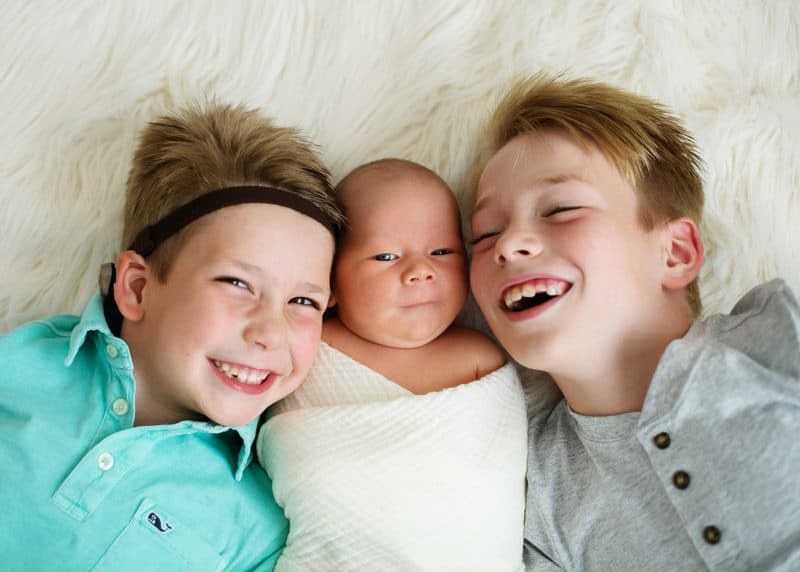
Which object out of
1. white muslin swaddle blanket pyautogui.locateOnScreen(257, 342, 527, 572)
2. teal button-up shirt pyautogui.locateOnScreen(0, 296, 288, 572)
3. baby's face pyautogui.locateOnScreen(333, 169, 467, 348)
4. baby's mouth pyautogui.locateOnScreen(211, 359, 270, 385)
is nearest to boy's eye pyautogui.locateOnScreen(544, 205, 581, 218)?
baby's face pyautogui.locateOnScreen(333, 169, 467, 348)

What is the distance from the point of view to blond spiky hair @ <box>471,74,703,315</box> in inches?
51.8

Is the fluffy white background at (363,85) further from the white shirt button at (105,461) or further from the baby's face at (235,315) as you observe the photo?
the white shirt button at (105,461)

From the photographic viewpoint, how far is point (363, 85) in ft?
5.18

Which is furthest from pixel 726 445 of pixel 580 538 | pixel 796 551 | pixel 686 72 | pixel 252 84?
pixel 252 84

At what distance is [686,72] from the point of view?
Answer: 157cm

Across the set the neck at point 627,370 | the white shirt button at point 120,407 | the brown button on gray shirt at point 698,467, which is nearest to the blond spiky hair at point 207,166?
the white shirt button at point 120,407

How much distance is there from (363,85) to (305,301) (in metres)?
0.53

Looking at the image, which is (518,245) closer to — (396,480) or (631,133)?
(631,133)

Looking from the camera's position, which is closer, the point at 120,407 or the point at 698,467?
the point at 698,467

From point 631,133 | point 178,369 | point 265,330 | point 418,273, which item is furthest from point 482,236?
point 178,369

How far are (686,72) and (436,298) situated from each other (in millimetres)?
735

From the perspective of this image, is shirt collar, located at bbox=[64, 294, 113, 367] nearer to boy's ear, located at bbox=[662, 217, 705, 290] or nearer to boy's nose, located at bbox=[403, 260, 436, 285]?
boy's nose, located at bbox=[403, 260, 436, 285]

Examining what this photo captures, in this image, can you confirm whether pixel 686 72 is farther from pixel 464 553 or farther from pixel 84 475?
pixel 84 475

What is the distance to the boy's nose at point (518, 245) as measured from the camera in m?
1.23
